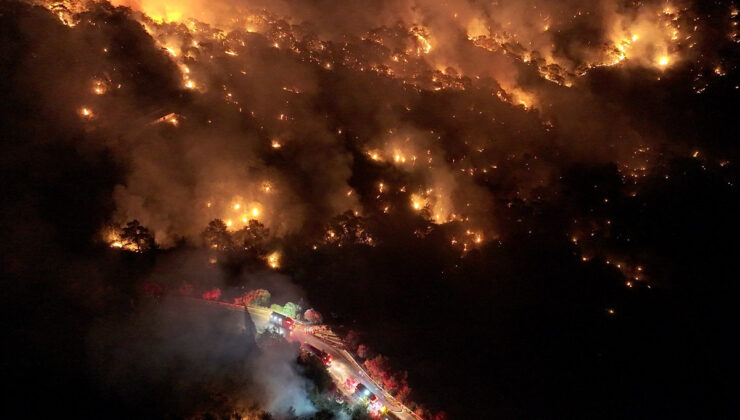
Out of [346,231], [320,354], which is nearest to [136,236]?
[320,354]

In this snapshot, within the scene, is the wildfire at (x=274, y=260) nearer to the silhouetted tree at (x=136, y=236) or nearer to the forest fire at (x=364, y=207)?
the forest fire at (x=364, y=207)

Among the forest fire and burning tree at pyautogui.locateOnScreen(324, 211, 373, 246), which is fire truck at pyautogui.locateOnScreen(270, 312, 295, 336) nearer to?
the forest fire

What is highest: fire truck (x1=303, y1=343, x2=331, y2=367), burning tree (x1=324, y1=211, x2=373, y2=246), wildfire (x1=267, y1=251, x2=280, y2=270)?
burning tree (x1=324, y1=211, x2=373, y2=246)

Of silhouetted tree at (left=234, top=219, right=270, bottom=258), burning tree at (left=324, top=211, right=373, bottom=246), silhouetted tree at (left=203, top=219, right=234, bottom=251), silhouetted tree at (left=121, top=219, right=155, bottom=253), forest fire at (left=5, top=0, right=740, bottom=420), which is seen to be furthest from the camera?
burning tree at (left=324, top=211, right=373, bottom=246)

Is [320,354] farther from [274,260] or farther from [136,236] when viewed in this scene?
[136,236]

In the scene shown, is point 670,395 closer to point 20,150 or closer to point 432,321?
point 432,321

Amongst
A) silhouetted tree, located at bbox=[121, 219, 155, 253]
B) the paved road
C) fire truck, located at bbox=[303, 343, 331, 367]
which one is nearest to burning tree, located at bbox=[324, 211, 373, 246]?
the paved road

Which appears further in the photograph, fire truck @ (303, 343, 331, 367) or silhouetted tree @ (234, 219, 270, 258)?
silhouetted tree @ (234, 219, 270, 258)

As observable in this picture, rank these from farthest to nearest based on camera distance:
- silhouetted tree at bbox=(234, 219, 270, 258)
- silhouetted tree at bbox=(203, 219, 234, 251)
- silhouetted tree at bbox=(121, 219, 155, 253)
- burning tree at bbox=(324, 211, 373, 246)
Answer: burning tree at bbox=(324, 211, 373, 246) → silhouetted tree at bbox=(234, 219, 270, 258) → silhouetted tree at bbox=(203, 219, 234, 251) → silhouetted tree at bbox=(121, 219, 155, 253)

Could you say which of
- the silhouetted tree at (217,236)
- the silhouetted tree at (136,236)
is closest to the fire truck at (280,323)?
the silhouetted tree at (217,236)
